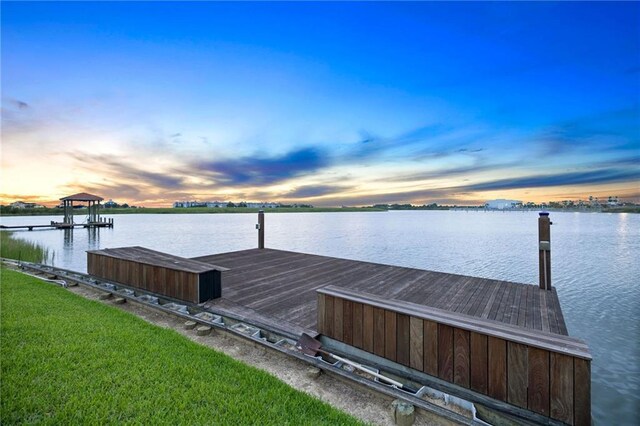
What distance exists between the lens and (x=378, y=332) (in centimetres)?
301

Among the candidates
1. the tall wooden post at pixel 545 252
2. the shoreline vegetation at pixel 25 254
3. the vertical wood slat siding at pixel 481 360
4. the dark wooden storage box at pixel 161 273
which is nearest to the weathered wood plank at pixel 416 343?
the vertical wood slat siding at pixel 481 360

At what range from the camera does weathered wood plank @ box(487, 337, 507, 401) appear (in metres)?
2.23

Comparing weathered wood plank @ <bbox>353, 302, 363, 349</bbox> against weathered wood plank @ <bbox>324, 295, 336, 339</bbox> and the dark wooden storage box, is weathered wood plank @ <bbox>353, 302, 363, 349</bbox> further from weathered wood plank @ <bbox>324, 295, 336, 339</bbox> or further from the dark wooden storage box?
the dark wooden storage box

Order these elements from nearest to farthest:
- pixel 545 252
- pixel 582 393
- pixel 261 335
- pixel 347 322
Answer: pixel 582 393
pixel 347 322
pixel 261 335
pixel 545 252

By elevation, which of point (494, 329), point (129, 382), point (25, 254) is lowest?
point (25, 254)

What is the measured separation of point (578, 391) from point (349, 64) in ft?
45.0

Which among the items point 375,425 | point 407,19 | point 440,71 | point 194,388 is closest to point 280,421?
point 375,425

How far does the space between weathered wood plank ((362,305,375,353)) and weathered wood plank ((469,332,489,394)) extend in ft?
3.21

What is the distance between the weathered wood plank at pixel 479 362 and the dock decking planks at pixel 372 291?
0.87m

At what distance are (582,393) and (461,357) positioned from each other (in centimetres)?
77

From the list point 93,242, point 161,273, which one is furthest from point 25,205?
point 161,273

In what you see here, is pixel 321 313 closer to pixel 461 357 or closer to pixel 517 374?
pixel 461 357

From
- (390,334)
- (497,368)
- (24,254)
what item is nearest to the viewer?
(497,368)

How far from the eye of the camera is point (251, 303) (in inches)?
189
